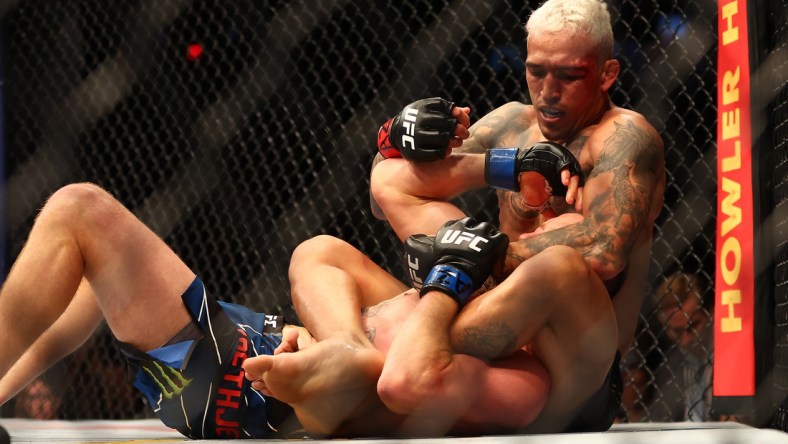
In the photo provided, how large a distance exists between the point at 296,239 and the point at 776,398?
1830mm

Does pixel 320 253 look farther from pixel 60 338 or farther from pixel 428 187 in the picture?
pixel 60 338

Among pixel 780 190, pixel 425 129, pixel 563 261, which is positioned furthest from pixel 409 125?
pixel 780 190

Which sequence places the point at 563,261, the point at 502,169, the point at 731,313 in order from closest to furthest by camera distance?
the point at 563,261 < the point at 502,169 < the point at 731,313

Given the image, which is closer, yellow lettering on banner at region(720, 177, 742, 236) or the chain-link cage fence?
the chain-link cage fence

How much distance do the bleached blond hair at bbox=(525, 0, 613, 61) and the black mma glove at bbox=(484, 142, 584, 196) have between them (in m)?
0.18

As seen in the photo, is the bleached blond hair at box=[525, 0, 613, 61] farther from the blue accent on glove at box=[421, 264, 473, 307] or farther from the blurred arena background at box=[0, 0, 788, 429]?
the blurred arena background at box=[0, 0, 788, 429]

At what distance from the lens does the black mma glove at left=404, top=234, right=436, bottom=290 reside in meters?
1.20

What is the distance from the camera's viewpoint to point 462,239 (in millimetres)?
1169

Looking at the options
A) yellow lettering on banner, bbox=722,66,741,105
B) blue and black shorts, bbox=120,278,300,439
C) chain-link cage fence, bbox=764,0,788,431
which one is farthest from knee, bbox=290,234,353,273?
yellow lettering on banner, bbox=722,66,741,105

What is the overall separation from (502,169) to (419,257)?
0.21 metres

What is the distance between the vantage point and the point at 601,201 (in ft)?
4.16

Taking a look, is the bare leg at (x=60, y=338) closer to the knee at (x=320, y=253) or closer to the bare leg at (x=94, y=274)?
the bare leg at (x=94, y=274)

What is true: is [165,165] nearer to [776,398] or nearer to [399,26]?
[399,26]

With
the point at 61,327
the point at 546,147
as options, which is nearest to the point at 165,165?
the point at 61,327
